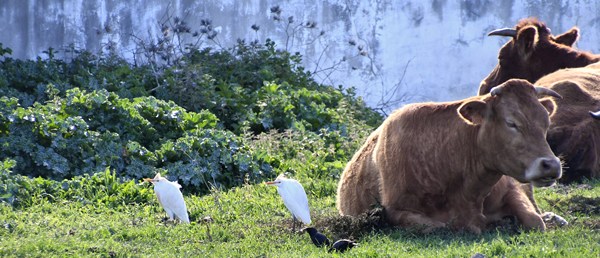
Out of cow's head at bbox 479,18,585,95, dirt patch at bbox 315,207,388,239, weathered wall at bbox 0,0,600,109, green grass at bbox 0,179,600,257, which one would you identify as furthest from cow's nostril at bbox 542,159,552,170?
weathered wall at bbox 0,0,600,109

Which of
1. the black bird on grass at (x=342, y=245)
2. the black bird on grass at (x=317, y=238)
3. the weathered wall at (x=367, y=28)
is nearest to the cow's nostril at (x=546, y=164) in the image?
the black bird on grass at (x=342, y=245)

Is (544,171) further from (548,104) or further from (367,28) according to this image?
(367,28)

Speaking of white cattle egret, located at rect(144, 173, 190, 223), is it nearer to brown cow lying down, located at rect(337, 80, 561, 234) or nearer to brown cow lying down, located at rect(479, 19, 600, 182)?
brown cow lying down, located at rect(337, 80, 561, 234)

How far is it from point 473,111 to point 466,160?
14.9 inches

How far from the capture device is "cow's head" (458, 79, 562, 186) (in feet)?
26.0

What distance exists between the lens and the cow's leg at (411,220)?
27.1 ft

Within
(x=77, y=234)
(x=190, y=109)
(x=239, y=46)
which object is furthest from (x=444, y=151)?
(x=239, y=46)

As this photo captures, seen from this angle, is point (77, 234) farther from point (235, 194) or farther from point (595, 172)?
point (595, 172)

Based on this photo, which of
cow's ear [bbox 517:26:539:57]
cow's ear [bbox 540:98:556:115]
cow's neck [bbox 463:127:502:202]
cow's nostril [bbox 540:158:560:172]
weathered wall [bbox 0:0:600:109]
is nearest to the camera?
cow's nostril [bbox 540:158:560:172]

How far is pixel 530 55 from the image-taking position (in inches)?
531

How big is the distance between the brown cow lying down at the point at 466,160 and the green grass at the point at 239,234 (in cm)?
25

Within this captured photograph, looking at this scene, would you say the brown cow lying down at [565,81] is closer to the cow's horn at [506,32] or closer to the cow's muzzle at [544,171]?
the cow's horn at [506,32]

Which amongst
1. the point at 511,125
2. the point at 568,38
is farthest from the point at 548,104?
the point at 568,38

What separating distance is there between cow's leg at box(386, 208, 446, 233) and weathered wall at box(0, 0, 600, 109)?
7.69 meters
